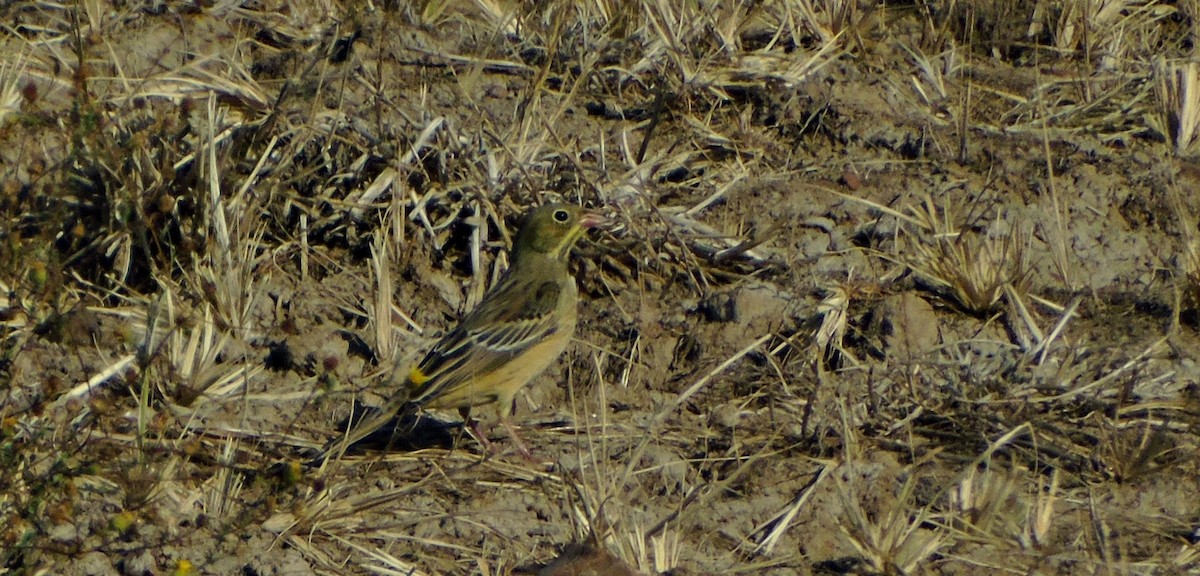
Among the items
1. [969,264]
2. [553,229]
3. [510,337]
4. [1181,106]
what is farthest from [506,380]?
[1181,106]

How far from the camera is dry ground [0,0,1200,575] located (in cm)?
604

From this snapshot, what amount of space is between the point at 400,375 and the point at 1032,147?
369 cm

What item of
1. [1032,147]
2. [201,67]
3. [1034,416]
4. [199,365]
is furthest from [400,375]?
[1032,147]

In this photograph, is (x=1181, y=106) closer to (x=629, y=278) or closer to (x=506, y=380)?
(x=629, y=278)

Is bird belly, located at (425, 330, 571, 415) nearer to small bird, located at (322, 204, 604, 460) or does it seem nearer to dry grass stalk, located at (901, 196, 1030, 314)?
small bird, located at (322, 204, 604, 460)

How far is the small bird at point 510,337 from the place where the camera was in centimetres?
661

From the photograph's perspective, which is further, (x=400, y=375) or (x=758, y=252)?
(x=758, y=252)

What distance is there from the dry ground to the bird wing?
358mm

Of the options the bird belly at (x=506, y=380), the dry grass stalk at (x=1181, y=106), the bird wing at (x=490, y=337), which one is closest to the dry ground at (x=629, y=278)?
the dry grass stalk at (x=1181, y=106)

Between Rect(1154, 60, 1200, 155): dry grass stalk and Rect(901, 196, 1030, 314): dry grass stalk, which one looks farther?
Rect(1154, 60, 1200, 155): dry grass stalk

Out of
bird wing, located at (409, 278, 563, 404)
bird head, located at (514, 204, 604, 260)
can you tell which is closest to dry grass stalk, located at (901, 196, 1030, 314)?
bird head, located at (514, 204, 604, 260)

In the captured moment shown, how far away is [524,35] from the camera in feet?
28.6

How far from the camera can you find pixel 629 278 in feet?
25.6

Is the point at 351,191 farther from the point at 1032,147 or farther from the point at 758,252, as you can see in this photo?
the point at 1032,147
